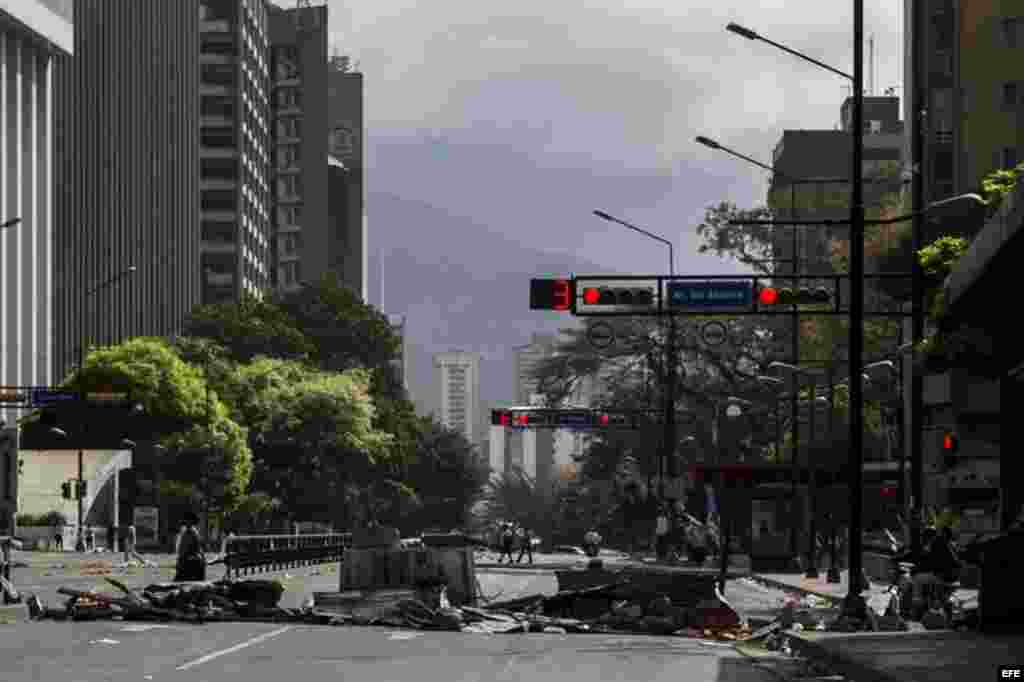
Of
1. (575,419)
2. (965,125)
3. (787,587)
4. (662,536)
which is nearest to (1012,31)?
(965,125)

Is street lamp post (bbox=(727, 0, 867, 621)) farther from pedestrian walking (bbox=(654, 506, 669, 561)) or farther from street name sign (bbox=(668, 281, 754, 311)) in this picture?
pedestrian walking (bbox=(654, 506, 669, 561))

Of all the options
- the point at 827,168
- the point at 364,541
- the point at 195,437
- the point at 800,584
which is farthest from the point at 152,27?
the point at 364,541

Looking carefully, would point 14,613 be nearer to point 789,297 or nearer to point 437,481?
point 789,297

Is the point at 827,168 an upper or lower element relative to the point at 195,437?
upper

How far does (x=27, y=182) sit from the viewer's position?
140000 millimetres

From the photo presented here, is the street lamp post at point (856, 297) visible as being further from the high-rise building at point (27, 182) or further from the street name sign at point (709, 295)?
the high-rise building at point (27, 182)

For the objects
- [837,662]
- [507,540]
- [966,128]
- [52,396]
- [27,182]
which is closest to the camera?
[837,662]

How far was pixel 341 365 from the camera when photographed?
164875 mm

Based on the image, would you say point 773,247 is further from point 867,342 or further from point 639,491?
point 639,491

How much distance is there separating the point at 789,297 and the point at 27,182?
95.4 metres

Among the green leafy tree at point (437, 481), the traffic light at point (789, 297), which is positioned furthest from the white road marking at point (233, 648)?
the green leafy tree at point (437, 481)

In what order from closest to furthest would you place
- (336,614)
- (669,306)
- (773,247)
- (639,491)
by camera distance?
1. (336,614)
2. (669,306)
3. (773,247)
4. (639,491)

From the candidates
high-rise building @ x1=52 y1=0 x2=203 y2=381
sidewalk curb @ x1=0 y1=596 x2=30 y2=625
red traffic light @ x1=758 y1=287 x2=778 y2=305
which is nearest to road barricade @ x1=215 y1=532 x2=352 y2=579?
red traffic light @ x1=758 y1=287 x2=778 y2=305

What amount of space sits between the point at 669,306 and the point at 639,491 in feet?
254
